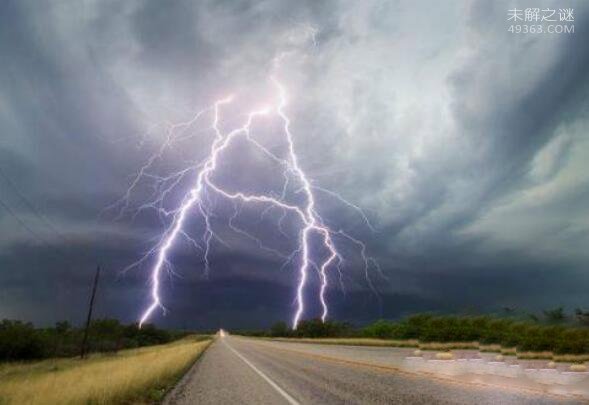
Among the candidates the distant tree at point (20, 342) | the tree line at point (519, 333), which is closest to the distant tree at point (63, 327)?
the distant tree at point (20, 342)

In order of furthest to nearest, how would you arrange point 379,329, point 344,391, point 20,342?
point 379,329
point 20,342
point 344,391

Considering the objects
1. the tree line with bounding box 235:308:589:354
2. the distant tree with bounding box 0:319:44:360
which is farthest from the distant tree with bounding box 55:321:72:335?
the tree line with bounding box 235:308:589:354

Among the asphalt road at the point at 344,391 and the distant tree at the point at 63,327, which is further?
the distant tree at the point at 63,327

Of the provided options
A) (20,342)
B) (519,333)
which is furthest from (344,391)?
(20,342)

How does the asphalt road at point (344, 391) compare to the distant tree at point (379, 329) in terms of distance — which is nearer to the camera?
the asphalt road at point (344, 391)

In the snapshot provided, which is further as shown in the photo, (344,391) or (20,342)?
(20,342)

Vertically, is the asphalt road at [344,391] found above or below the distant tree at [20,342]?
below

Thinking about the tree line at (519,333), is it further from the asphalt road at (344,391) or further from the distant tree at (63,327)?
the distant tree at (63,327)

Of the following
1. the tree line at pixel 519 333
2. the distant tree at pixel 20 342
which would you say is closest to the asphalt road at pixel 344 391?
the tree line at pixel 519 333

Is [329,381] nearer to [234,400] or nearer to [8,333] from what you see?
[234,400]

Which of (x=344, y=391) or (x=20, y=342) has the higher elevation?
(x=20, y=342)

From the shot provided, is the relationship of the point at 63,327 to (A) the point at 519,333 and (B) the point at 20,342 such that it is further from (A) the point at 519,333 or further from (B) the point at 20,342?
(A) the point at 519,333

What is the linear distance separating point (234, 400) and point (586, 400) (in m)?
6.91

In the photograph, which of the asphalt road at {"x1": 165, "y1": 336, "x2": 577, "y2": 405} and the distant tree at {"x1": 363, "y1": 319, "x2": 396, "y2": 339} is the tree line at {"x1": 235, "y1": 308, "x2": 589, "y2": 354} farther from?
the distant tree at {"x1": 363, "y1": 319, "x2": 396, "y2": 339}
